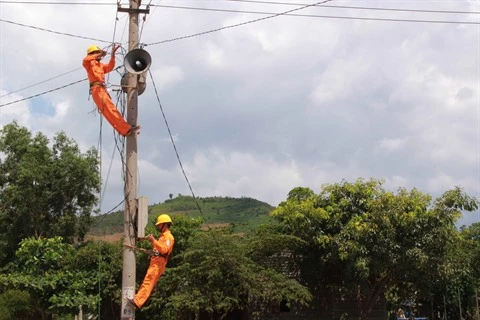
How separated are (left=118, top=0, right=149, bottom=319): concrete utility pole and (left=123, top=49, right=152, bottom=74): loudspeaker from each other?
0.57 ft

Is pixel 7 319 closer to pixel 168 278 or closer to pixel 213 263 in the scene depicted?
pixel 168 278

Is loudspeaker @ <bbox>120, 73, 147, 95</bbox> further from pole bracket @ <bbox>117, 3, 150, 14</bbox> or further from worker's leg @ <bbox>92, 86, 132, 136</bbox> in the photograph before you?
pole bracket @ <bbox>117, 3, 150, 14</bbox>

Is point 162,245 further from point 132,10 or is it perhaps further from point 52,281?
point 52,281

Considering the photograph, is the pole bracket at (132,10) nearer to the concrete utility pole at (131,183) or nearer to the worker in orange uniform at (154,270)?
the concrete utility pole at (131,183)

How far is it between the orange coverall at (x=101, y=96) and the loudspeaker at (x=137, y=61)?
0.45m

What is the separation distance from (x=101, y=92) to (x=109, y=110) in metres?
0.30

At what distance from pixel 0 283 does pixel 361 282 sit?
12.4m

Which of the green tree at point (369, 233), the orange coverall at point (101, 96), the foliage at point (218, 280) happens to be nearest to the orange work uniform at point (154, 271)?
the orange coverall at point (101, 96)

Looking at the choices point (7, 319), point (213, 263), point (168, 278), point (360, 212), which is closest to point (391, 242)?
point (360, 212)

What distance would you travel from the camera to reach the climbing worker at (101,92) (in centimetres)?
988

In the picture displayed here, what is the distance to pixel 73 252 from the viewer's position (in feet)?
77.8

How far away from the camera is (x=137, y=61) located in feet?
33.1

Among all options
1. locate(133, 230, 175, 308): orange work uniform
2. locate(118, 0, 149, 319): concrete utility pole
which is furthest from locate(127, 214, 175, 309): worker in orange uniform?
locate(118, 0, 149, 319): concrete utility pole

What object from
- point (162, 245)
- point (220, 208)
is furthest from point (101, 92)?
point (220, 208)
